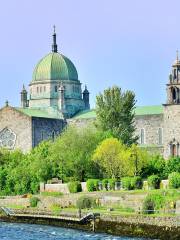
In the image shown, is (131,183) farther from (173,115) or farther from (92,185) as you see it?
(173,115)

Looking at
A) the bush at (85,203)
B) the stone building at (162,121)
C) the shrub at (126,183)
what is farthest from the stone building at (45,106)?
the bush at (85,203)

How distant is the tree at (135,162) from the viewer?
93.4m

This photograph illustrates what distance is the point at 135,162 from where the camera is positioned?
94188 mm

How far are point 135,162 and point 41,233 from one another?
29100mm

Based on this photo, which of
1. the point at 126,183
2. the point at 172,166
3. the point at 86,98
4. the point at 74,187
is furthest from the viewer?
the point at 86,98

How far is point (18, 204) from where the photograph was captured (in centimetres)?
8719

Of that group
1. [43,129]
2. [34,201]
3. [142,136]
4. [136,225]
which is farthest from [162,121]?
[136,225]

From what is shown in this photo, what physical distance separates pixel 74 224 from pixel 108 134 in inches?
1283

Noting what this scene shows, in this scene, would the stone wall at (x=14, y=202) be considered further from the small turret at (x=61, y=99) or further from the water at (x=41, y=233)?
the small turret at (x=61, y=99)

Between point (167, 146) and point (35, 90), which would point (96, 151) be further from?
A: point (35, 90)

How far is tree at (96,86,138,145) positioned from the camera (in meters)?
105

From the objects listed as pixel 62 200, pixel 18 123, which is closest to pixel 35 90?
pixel 18 123

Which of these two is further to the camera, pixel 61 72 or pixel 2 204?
pixel 61 72

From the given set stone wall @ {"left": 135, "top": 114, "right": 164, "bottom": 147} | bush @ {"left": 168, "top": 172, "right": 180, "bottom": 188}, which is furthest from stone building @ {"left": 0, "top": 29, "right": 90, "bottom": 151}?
bush @ {"left": 168, "top": 172, "right": 180, "bottom": 188}
